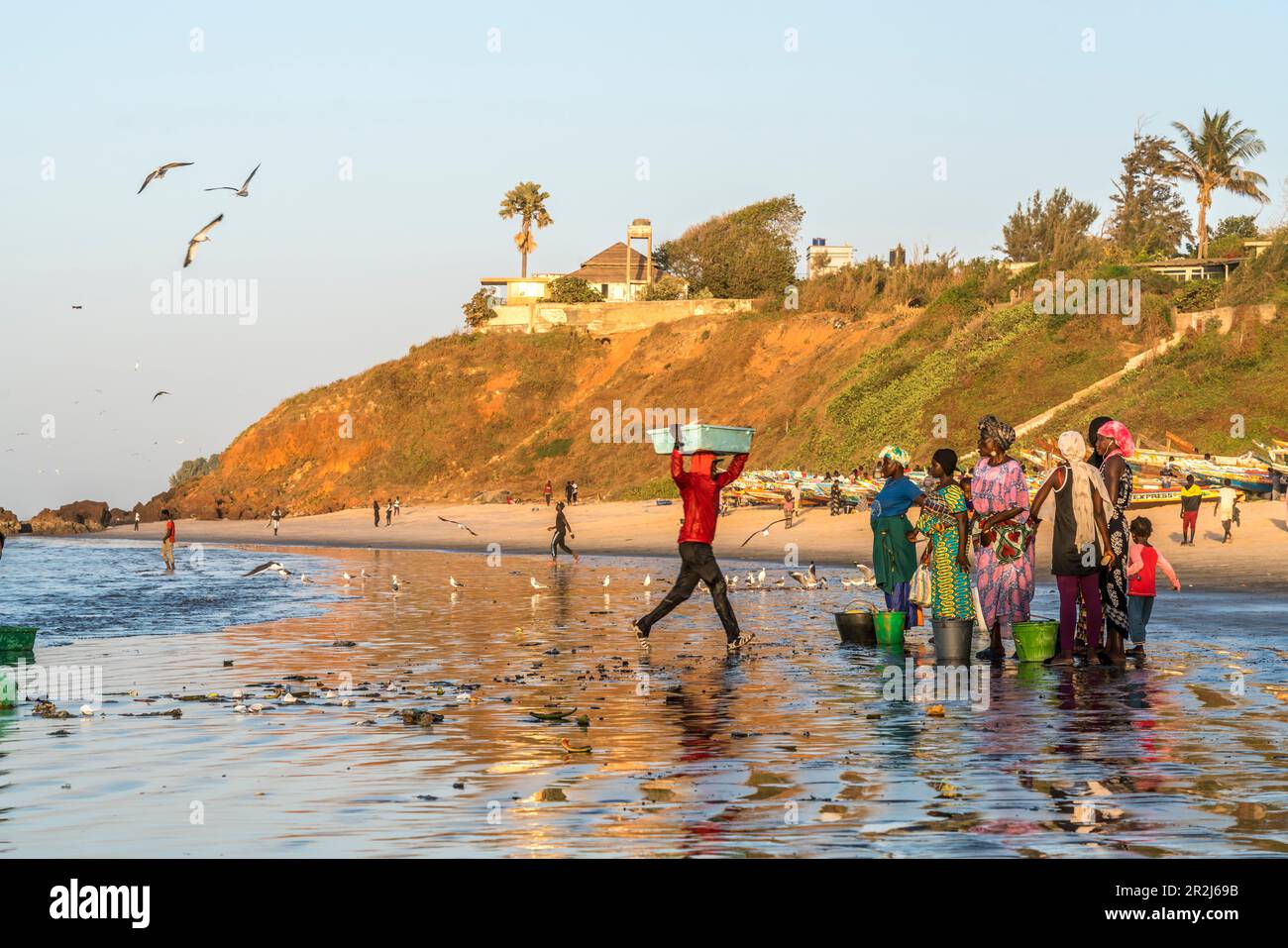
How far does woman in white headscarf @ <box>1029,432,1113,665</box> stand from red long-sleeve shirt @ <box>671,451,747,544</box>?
11.2 ft

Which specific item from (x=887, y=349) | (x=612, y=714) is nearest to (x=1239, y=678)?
(x=612, y=714)

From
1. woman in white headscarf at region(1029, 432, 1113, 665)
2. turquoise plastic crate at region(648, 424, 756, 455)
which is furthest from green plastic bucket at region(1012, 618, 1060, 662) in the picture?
turquoise plastic crate at region(648, 424, 756, 455)

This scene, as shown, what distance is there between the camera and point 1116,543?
47.6ft

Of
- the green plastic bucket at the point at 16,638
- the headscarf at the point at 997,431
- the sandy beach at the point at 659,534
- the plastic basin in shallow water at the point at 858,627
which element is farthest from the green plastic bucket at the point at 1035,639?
the sandy beach at the point at 659,534

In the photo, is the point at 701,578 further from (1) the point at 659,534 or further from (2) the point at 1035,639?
(1) the point at 659,534

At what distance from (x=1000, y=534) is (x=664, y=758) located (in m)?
5.83

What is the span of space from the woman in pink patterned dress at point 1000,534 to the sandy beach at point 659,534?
10.9 metres

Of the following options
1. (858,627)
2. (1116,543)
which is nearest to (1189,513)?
(858,627)

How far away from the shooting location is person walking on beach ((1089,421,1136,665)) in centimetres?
1441
